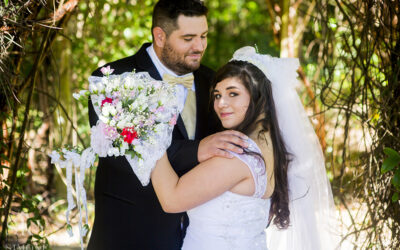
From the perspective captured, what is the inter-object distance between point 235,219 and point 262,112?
55 centimetres

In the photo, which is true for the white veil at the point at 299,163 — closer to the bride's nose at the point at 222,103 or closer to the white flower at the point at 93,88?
the bride's nose at the point at 222,103

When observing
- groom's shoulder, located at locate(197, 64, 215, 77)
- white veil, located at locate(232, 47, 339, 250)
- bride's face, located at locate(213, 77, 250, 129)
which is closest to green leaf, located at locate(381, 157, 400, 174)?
white veil, located at locate(232, 47, 339, 250)

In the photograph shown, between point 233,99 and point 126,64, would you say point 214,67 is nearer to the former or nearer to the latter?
point 126,64

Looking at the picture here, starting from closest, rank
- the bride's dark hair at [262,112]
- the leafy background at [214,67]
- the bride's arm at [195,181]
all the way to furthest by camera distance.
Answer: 1. the bride's arm at [195,181]
2. the bride's dark hair at [262,112]
3. the leafy background at [214,67]

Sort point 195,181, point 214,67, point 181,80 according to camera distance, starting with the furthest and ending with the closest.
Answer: point 214,67 < point 181,80 < point 195,181

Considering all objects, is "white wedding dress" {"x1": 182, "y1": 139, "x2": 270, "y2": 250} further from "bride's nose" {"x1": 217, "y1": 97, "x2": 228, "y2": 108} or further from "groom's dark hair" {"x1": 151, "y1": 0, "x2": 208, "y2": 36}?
"groom's dark hair" {"x1": 151, "y1": 0, "x2": 208, "y2": 36}

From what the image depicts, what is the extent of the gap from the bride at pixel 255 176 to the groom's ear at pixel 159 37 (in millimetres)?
663

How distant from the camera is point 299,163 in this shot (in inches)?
101

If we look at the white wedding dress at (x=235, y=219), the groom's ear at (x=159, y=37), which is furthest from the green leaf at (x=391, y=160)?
the groom's ear at (x=159, y=37)

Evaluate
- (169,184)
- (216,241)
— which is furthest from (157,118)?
(216,241)

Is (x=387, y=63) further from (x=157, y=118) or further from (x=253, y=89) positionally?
(x=157, y=118)

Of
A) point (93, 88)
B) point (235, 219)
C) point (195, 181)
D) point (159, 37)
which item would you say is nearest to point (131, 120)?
point (93, 88)

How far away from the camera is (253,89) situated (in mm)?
2455

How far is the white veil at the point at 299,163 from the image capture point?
98.9 inches
